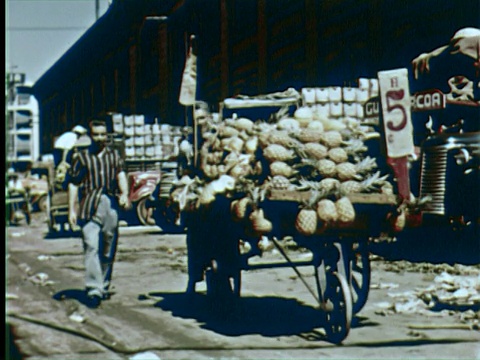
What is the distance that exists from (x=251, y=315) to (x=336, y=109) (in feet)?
6.77

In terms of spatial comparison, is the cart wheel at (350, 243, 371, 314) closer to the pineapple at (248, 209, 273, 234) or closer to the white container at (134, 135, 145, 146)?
the pineapple at (248, 209, 273, 234)

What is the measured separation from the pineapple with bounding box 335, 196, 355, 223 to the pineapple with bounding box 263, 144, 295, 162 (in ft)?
1.84

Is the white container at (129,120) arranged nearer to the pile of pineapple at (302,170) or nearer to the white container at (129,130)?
the white container at (129,130)

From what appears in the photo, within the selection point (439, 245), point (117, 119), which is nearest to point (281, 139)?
point (439, 245)

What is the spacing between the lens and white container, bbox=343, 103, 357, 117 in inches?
277

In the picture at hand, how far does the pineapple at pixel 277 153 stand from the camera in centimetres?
611

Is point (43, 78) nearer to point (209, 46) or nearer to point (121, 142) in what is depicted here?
point (209, 46)

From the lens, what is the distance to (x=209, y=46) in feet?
40.1

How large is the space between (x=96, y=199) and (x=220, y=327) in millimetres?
2023

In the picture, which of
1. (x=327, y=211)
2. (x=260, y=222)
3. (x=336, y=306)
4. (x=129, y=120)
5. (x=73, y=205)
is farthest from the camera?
(x=129, y=120)

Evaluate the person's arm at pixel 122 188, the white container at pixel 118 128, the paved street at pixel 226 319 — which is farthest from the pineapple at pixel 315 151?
the white container at pixel 118 128

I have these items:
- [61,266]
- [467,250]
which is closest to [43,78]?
[61,266]

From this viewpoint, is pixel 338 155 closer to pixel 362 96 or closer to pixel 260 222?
pixel 260 222

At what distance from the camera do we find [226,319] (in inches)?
285
